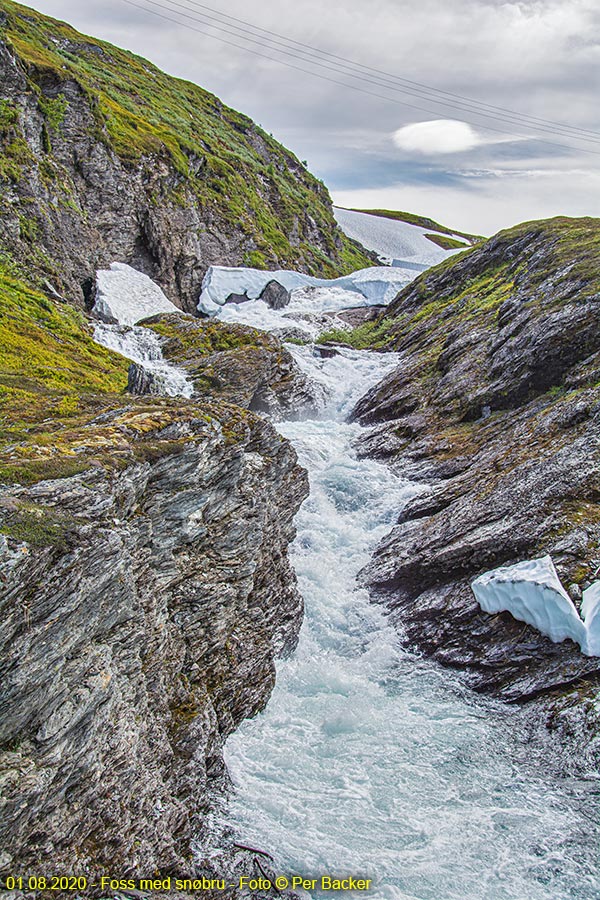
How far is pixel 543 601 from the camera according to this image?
1243 cm

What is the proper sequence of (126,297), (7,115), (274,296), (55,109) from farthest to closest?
1. (274,296)
2. (55,109)
3. (126,297)
4. (7,115)

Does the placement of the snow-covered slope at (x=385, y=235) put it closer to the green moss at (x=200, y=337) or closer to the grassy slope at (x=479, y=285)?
the grassy slope at (x=479, y=285)

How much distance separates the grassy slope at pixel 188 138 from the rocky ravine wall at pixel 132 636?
2532cm

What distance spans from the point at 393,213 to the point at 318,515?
12274 centimetres

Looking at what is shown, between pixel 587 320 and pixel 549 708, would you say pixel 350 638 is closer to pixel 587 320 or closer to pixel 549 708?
pixel 549 708

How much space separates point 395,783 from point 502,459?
1030 cm

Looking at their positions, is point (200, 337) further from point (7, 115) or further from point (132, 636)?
point (132, 636)

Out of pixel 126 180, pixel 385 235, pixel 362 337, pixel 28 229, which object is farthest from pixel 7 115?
pixel 385 235

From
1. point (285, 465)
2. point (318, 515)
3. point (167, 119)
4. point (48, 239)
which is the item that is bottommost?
point (318, 515)

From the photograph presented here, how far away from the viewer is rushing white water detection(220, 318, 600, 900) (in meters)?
9.52

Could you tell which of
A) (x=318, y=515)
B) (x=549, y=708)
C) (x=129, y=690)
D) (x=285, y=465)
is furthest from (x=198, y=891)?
(x=318, y=515)

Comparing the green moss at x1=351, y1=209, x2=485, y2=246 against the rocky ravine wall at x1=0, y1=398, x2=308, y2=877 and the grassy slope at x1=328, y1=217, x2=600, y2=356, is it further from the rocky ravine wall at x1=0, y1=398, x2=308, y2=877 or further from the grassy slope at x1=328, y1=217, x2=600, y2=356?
the rocky ravine wall at x1=0, y1=398, x2=308, y2=877

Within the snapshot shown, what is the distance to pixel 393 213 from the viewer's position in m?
128

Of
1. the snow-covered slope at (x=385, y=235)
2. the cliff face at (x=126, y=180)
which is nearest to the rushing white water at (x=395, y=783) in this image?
the cliff face at (x=126, y=180)
